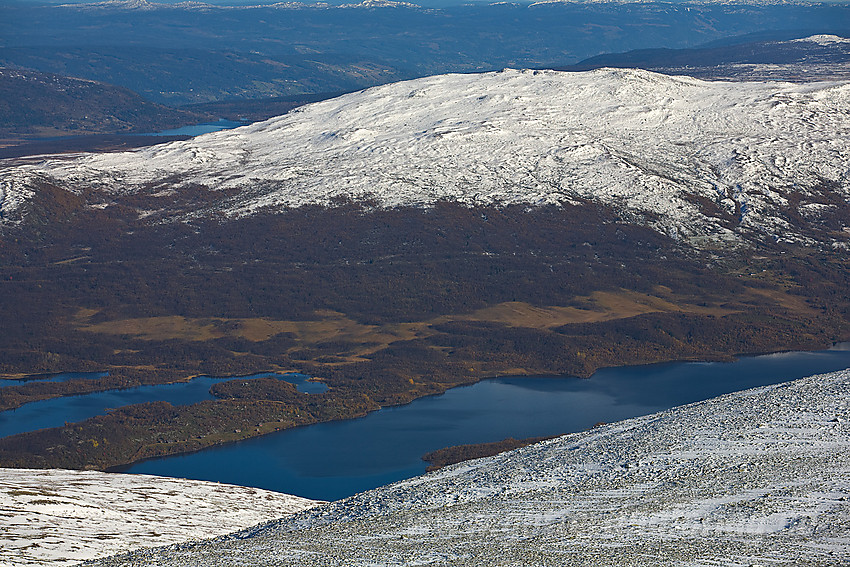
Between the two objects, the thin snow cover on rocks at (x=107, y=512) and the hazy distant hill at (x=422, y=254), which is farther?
the hazy distant hill at (x=422, y=254)

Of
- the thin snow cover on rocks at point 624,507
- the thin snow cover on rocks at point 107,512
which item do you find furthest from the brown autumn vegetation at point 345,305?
the thin snow cover on rocks at point 624,507

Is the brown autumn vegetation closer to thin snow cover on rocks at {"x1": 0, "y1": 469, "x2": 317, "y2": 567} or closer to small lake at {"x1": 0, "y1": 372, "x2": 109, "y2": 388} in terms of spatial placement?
small lake at {"x1": 0, "y1": 372, "x2": 109, "y2": 388}

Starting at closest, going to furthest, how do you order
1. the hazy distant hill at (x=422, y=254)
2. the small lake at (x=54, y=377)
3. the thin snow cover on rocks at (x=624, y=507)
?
the thin snow cover on rocks at (x=624, y=507)
the small lake at (x=54, y=377)
the hazy distant hill at (x=422, y=254)

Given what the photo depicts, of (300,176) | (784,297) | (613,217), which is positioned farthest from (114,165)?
(784,297)

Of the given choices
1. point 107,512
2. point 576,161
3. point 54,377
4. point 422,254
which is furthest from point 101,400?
point 576,161

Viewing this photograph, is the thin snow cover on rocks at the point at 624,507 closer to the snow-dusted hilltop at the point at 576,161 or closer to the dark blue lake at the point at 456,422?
the dark blue lake at the point at 456,422

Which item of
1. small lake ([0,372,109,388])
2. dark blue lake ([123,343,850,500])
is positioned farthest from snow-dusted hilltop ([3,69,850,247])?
small lake ([0,372,109,388])

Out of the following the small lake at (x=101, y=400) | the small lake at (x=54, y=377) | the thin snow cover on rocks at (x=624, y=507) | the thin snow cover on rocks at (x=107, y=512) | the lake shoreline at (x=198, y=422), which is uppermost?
the thin snow cover on rocks at (x=624, y=507)
